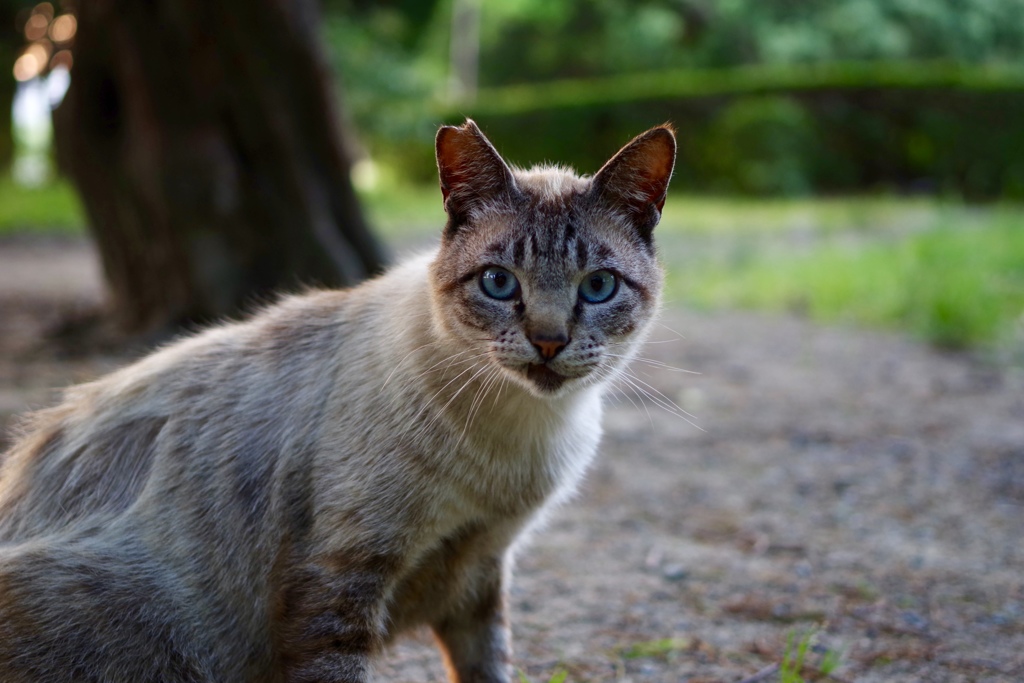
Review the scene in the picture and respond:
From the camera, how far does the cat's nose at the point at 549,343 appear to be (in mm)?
2355

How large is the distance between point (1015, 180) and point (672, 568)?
606 inches

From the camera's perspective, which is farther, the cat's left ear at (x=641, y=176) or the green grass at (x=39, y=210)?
the green grass at (x=39, y=210)

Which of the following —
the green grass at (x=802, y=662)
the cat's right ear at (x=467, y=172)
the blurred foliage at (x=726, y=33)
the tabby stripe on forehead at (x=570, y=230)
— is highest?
the blurred foliage at (x=726, y=33)

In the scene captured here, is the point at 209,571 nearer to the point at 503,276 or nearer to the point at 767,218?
the point at 503,276

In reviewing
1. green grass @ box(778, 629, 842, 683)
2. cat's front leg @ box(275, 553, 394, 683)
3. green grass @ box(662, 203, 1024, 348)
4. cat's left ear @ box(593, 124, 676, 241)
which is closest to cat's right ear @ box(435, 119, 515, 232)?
cat's left ear @ box(593, 124, 676, 241)

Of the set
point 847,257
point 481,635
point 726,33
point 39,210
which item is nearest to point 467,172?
point 481,635

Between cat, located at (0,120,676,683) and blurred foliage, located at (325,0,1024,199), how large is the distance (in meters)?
10.4

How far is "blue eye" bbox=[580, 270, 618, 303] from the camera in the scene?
8.27ft

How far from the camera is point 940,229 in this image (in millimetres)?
9992

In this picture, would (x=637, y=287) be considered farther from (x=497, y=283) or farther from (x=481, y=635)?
(x=481, y=635)

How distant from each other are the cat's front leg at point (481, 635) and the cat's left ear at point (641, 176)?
1098mm

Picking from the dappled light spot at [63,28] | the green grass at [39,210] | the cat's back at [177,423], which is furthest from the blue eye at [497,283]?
the green grass at [39,210]

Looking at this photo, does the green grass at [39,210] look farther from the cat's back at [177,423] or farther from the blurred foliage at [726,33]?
the blurred foliage at [726,33]

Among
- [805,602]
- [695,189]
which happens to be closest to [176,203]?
[805,602]
